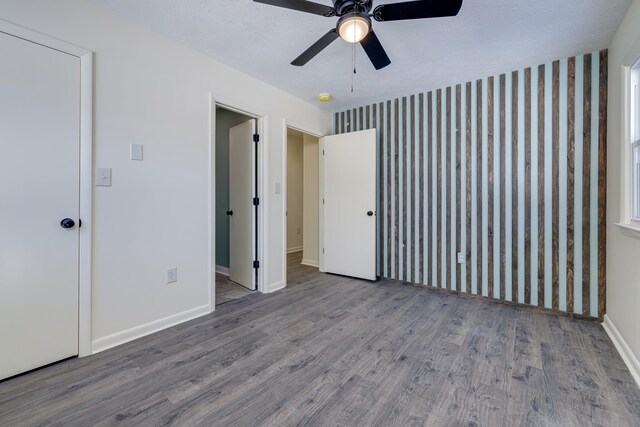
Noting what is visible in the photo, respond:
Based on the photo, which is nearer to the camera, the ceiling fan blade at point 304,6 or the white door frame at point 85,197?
the ceiling fan blade at point 304,6

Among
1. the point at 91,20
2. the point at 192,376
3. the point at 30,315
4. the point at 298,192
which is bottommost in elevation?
the point at 192,376

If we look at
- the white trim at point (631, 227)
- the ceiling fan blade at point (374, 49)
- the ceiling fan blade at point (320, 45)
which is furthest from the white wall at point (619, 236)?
the ceiling fan blade at point (320, 45)

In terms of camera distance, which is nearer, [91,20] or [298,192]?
[91,20]

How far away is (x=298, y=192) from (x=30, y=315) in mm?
4685

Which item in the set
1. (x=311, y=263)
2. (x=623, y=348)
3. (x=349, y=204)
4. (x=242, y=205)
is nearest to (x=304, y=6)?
(x=242, y=205)

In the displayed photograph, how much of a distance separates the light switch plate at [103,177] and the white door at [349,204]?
106 inches

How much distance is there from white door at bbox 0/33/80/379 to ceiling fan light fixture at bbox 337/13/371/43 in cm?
180

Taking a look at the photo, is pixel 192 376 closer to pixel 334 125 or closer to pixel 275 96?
pixel 275 96

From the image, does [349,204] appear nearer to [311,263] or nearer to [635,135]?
[311,263]

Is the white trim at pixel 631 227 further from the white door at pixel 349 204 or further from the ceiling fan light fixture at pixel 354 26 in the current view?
the white door at pixel 349 204

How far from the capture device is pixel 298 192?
6.09 meters

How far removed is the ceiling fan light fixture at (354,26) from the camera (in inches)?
61.2

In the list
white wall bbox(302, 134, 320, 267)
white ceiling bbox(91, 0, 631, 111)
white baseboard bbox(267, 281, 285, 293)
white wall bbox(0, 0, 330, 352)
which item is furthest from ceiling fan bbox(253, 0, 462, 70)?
white wall bbox(302, 134, 320, 267)

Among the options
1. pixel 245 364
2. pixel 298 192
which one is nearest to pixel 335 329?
pixel 245 364
